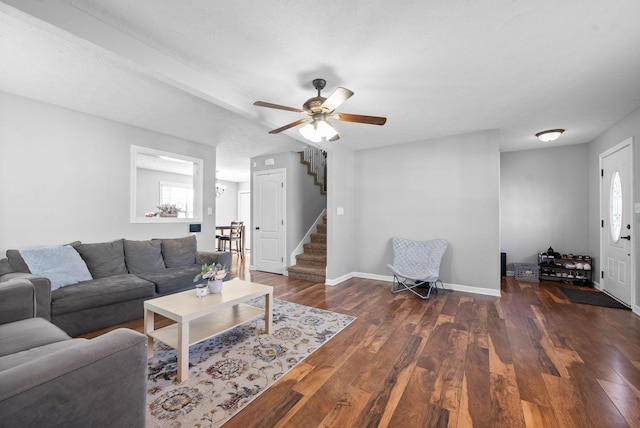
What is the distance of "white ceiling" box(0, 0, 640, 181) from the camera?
1.76m

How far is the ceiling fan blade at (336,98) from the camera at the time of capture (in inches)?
84.4

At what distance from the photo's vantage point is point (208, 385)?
1895 millimetres

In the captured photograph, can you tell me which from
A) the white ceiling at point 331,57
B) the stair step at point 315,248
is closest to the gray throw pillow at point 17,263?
the white ceiling at point 331,57

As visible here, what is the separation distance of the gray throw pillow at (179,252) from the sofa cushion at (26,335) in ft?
6.95

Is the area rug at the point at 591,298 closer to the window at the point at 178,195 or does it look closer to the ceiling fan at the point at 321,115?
the ceiling fan at the point at 321,115

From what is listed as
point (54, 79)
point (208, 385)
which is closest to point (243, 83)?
point (54, 79)

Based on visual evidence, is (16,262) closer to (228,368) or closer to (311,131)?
(228,368)

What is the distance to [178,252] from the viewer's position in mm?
4082

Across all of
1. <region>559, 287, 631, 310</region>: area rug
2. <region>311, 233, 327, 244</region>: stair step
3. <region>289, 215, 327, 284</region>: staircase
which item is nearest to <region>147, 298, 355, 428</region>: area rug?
<region>289, 215, 327, 284</region>: staircase

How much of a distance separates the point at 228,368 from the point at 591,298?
5004 millimetres

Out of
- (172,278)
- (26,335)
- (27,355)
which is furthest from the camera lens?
(172,278)

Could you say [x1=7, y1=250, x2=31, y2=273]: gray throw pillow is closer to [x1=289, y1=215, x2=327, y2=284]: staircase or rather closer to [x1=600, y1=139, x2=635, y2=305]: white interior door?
[x1=289, y1=215, x2=327, y2=284]: staircase

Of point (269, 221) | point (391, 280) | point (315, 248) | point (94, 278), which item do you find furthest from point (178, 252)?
point (391, 280)

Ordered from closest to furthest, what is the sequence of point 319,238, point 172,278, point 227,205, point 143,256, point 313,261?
point 172,278 → point 143,256 → point 313,261 → point 319,238 → point 227,205
